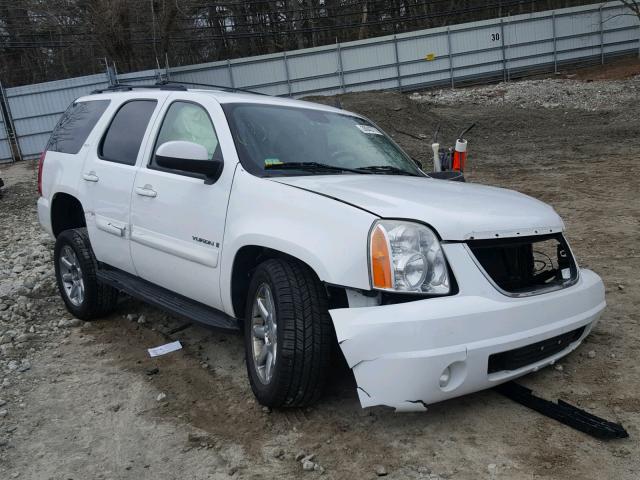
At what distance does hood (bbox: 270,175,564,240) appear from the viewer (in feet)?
9.61

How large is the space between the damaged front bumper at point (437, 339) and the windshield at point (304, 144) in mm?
1219

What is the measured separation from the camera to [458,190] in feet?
11.9

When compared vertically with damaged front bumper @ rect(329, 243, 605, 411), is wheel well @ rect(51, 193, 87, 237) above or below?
above

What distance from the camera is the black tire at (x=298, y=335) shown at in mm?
2990

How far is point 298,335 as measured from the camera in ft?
9.80

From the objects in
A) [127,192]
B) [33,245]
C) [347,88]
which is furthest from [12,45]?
[127,192]

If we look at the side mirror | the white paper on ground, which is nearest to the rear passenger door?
the white paper on ground

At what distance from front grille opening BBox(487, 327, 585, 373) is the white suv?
11mm

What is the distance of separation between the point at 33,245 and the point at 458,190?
667cm

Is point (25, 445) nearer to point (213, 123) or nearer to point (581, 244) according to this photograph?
point (213, 123)

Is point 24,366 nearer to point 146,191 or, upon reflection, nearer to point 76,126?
point 146,191

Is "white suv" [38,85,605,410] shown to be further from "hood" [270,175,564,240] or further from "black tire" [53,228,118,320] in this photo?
"black tire" [53,228,118,320]

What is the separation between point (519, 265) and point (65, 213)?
4.18 meters

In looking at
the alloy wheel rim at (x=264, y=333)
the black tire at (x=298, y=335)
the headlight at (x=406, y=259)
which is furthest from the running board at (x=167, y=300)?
the headlight at (x=406, y=259)
